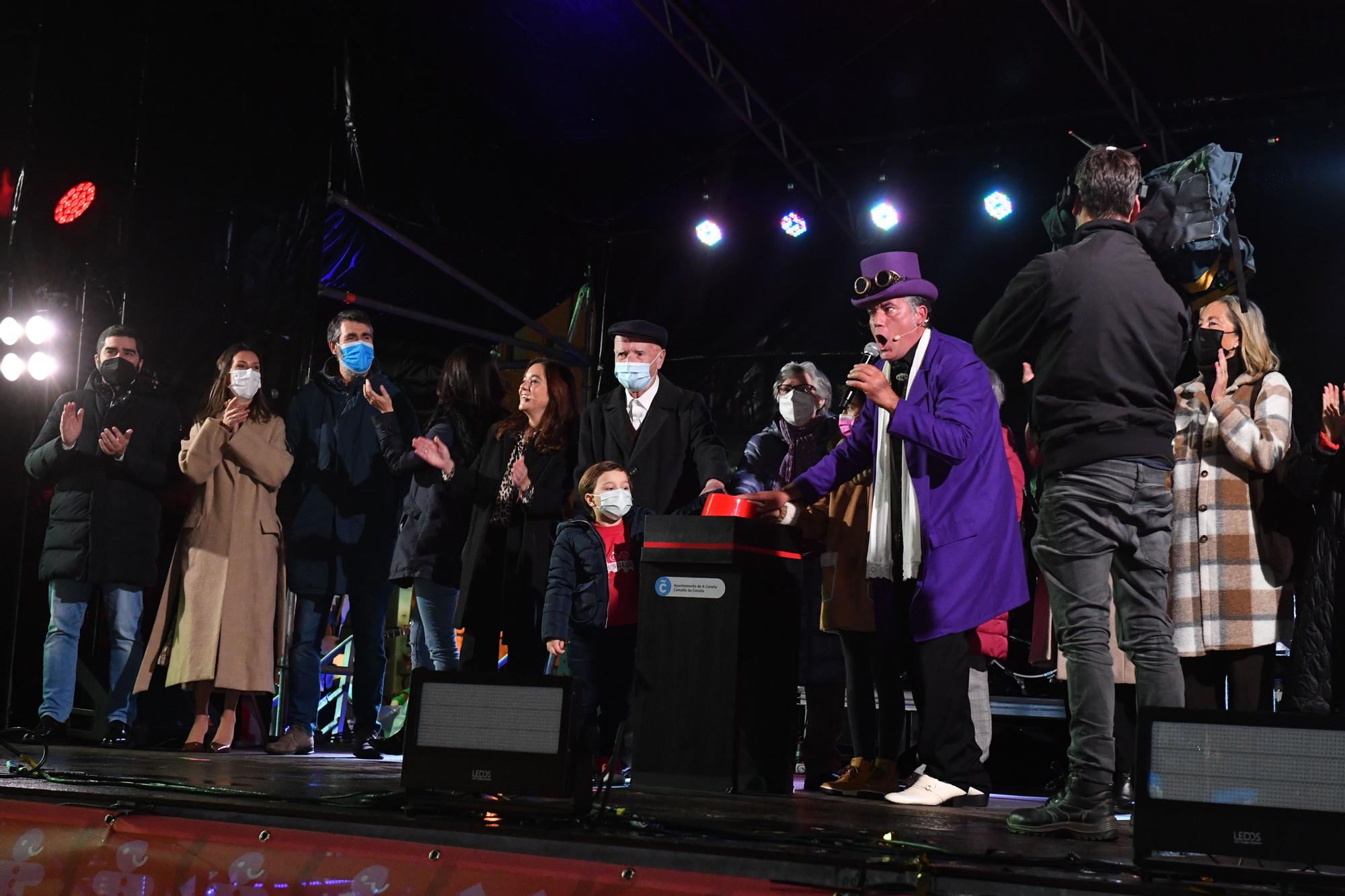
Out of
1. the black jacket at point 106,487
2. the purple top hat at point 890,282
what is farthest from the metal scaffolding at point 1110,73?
the black jacket at point 106,487

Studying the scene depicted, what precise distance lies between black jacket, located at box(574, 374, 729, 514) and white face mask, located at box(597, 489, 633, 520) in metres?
0.15

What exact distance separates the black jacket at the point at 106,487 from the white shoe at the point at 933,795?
3.69m

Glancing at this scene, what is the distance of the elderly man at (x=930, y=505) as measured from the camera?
12.7 ft

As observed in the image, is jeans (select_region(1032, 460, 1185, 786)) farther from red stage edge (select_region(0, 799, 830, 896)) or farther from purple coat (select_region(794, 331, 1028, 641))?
red stage edge (select_region(0, 799, 830, 896))

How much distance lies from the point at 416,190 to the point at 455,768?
5652mm

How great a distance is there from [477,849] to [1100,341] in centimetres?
188

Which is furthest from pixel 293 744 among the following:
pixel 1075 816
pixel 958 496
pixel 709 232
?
pixel 709 232

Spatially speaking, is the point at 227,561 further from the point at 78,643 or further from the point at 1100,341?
the point at 1100,341

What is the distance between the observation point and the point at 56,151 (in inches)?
258

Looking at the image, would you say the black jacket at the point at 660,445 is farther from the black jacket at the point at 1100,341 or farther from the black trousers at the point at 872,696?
the black jacket at the point at 1100,341

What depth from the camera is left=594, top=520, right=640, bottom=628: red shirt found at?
16.1 ft

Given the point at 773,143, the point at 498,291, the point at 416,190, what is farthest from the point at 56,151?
the point at 773,143

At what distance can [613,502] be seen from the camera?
4.95m

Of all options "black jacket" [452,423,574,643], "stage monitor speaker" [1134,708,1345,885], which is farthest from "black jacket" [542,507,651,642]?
"stage monitor speaker" [1134,708,1345,885]
